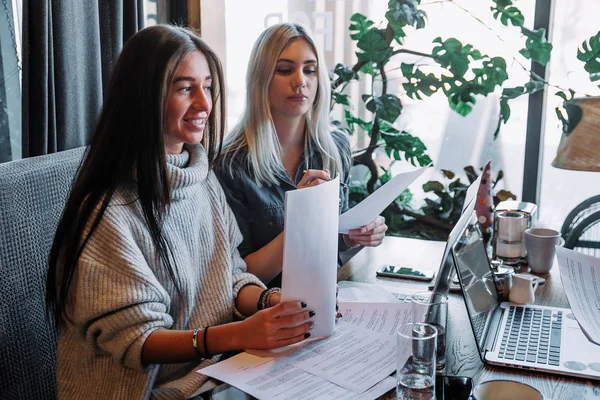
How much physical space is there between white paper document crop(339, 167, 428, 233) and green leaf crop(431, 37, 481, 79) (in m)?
1.44

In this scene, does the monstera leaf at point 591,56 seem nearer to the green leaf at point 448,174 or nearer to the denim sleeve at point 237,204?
the green leaf at point 448,174

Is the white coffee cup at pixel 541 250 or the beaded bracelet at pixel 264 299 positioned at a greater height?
the white coffee cup at pixel 541 250

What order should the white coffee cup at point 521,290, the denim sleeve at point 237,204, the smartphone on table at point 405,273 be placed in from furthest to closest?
the denim sleeve at point 237,204
the smartphone on table at point 405,273
the white coffee cup at point 521,290

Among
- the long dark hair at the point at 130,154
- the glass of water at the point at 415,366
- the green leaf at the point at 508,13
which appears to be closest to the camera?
the glass of water at the point at 415,366

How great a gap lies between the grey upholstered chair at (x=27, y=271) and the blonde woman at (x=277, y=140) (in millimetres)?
548

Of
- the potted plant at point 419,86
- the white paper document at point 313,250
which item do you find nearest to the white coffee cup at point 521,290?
the white paper document at point 313,250

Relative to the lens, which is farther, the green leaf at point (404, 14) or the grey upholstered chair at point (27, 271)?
the green leaf at point (404, 14)

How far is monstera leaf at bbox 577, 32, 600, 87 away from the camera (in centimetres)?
258

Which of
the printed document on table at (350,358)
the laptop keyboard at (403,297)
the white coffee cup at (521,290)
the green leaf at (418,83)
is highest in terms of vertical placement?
the green leaf at (418,83)

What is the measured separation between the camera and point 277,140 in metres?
1.98

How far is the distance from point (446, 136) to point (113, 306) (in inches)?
89.8

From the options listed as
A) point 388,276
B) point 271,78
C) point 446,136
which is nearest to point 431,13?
point 446,136

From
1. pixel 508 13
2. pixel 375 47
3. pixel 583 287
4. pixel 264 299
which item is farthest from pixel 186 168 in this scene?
pixel 508 13

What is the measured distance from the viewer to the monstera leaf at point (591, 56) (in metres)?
2.58
